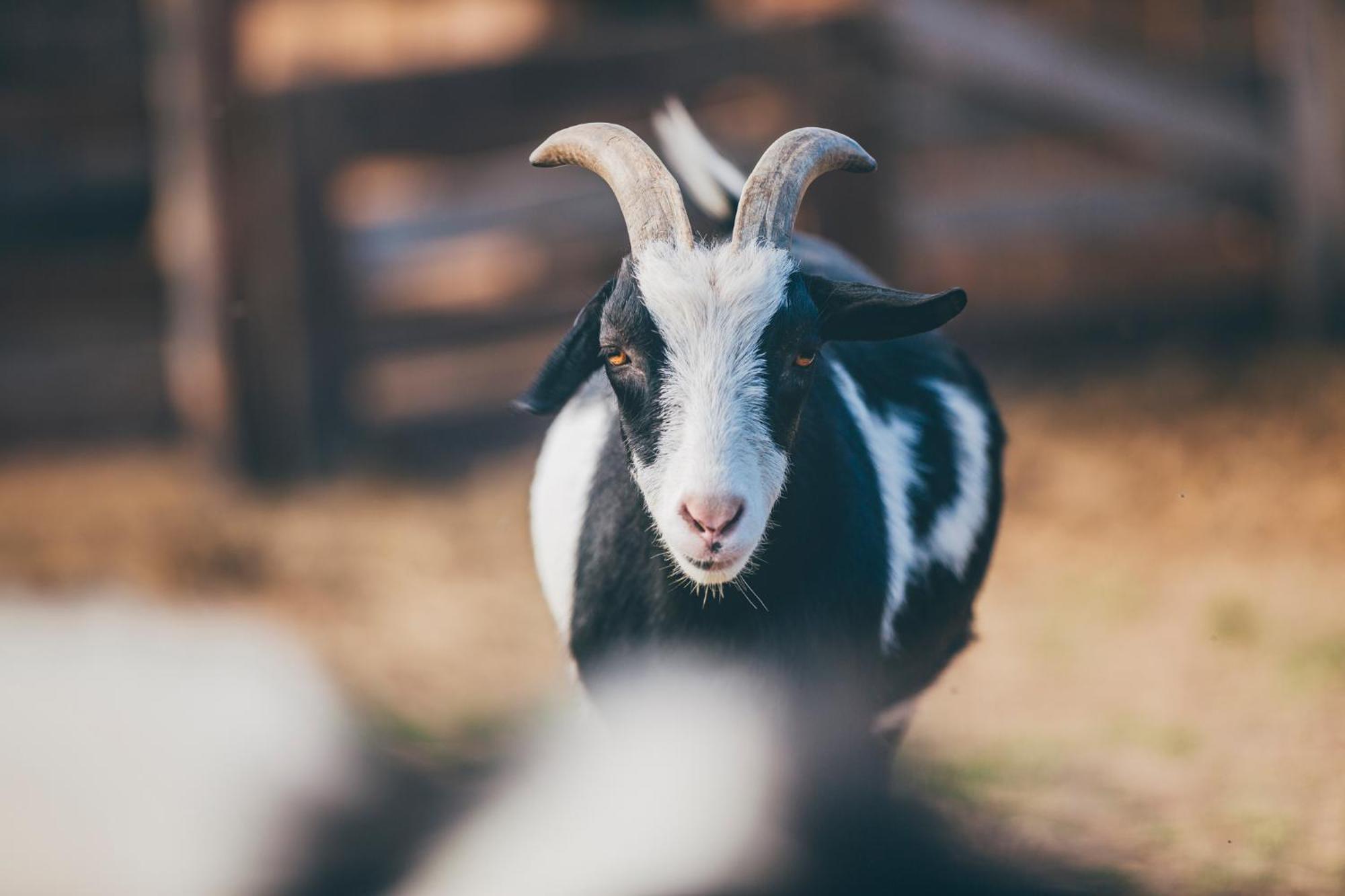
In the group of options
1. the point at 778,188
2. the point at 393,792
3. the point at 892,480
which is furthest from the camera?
the point at 393,792

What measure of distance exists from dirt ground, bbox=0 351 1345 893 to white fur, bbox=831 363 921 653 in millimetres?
1029

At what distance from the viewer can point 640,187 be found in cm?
256

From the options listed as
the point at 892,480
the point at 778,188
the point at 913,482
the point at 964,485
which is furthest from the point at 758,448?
the point at 964,485

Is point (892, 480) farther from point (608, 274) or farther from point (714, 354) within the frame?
point (608, 274)

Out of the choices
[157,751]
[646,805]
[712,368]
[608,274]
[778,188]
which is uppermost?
[608,274]

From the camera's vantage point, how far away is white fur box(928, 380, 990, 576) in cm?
334

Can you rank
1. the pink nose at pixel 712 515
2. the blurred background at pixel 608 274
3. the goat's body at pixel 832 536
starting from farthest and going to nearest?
the blurred background at pixel 608 274 → the goat's body at pixel 832 536 → the pink nose at pixel 712 515

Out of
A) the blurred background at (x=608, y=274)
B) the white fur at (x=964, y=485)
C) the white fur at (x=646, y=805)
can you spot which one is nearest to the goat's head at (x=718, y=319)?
the white fur at (x=646, y=805)

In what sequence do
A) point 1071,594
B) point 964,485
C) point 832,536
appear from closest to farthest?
point 832,536
point 964,485
point 1071,594

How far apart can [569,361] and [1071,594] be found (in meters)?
3.30

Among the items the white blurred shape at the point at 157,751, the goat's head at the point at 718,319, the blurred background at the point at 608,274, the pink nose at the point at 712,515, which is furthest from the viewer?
the blurred background at the point at 608,274

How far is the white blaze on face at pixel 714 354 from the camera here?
8.27 feet

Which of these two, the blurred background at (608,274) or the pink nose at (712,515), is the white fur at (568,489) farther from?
the blurred background at (608,274)

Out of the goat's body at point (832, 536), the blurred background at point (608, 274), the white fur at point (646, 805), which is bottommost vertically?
the white fur at point (646, 805)
